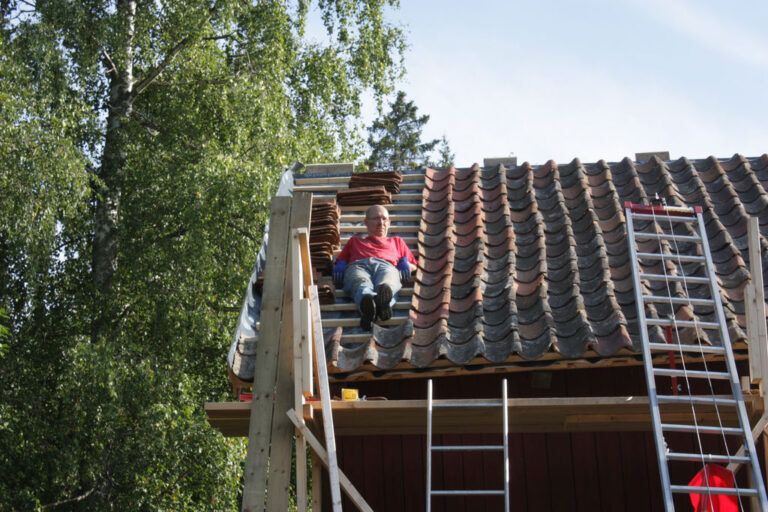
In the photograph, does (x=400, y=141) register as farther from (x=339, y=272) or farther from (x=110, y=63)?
(x=339, y=272)

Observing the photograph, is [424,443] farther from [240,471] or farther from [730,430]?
[240,471]

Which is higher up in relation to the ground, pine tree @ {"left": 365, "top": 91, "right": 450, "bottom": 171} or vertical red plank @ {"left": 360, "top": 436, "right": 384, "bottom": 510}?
pine tree @ {"left": 365, "top": 91, "right": 450, "bottom": 171}

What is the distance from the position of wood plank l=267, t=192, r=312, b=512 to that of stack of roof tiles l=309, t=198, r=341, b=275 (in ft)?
5.04

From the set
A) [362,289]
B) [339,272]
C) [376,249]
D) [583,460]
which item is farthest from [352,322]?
[583,460]

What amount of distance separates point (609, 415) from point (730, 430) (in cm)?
94

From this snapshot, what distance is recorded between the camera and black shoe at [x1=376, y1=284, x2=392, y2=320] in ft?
25.1

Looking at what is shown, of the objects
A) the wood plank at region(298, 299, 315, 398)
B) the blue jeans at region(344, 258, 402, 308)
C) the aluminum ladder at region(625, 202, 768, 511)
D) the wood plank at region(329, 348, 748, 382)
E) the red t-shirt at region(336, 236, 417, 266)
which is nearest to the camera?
the aluminum ladder at region(625, 202, 768, 511)

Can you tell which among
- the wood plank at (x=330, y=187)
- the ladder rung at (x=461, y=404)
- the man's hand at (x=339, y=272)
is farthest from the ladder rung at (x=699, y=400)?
the wood plank at (x=330, y=187)

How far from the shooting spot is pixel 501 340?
7.11 meters

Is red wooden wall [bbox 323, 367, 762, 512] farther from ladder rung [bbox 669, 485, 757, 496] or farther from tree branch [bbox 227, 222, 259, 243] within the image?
tree branch [bbox 227, 222, 259, 243]

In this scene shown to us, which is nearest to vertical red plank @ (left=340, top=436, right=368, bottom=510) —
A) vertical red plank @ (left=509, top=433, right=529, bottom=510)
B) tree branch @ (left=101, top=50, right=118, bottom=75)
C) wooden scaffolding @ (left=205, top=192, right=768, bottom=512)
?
wooden scaffolding @ (left=205, top=192, right=768, bottom=512)

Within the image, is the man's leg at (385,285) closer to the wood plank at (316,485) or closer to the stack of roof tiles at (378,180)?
the wood plank at (316,485)

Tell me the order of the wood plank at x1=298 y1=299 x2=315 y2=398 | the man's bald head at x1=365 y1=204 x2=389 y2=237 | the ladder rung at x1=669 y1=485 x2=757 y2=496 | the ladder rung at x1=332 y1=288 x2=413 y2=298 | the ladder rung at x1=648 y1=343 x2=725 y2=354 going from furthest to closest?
the man's bald head at x1=365 y1=204 x2=389 y2=237 < the ladder rung at x1=332 y1=288 x2=413 y2=298 < the ladder rung at x1=648 y1=343 x2=725 y2=354 < the wood plank at x1=298 y1=299 x2=315 y2=398 < the ladder rung at x1=669 y1=485 x2=757 y2=496

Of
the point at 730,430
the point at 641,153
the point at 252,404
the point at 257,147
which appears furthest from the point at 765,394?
the point at 257,147
